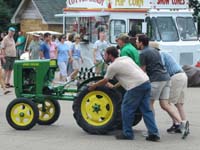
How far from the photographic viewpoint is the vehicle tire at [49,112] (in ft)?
39.6

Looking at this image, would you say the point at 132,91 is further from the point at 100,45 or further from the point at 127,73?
the point at 100,45

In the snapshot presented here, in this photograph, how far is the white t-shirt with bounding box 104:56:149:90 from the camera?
1030 cm

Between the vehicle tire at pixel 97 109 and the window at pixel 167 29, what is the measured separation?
33.7 ft

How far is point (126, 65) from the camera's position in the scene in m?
10.3

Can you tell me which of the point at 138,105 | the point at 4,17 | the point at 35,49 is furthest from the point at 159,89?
the point at 4,17

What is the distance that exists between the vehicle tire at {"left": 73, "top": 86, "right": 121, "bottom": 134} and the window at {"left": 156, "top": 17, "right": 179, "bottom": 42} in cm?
1028

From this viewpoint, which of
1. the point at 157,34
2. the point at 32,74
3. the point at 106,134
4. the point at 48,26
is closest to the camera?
the point at 106,134

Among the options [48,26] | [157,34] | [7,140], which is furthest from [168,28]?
[48,26]

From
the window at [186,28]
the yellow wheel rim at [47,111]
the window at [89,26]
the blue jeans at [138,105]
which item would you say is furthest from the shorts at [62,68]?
the blue jeans at [138,105]

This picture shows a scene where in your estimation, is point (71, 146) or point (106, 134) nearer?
point (71, 146)

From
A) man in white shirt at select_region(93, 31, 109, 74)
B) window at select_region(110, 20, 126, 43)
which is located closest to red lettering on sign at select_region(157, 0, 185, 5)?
window at select_region(110, 20, 126, 43)

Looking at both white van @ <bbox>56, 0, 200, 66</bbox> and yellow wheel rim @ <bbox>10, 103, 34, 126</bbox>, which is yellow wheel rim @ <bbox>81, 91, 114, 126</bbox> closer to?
yellow wheel rim @ <bbox>10, 103, 34, 126</bbox>

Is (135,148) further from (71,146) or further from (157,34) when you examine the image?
(157,34)

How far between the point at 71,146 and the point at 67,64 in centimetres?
1171
